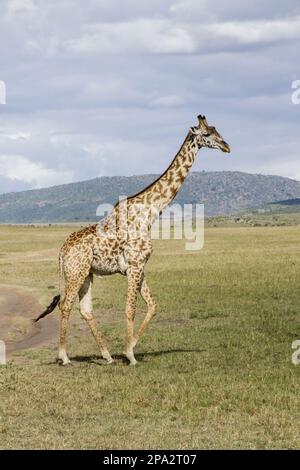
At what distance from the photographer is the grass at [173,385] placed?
10.7 meters

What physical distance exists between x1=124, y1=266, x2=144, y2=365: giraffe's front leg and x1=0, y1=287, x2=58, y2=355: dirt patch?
442 centimetres

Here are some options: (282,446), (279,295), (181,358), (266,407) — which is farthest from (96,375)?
(279,295)

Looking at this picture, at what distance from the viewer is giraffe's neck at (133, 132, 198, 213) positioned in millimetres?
16672

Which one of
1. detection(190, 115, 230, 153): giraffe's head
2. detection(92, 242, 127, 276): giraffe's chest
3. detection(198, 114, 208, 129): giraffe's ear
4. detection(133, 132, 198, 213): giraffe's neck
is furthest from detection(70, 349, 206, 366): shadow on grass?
detection(198, 114, 208, 129): giraffe's ear

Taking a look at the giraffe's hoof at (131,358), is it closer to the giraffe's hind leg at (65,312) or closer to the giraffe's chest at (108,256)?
the giraffe's hind leg at (65,312)

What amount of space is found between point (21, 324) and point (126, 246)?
10757mm

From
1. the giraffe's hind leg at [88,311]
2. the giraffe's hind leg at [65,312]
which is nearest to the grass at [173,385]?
the giraffe's hind leg at [65,312]

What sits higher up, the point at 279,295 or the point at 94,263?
the point at 94,263

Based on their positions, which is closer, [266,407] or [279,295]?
[266,407]

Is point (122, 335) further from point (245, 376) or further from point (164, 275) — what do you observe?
point (164, 275)

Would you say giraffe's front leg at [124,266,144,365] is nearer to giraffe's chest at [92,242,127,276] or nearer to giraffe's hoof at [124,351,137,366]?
giraffe's hoof at [124,351,137,366]

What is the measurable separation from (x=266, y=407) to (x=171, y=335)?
9.09 metres

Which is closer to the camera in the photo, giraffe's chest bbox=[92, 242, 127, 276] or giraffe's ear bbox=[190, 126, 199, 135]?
giraffe's chest bbox=[92, 242, 127, 276]

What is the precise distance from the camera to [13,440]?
34.5ft
